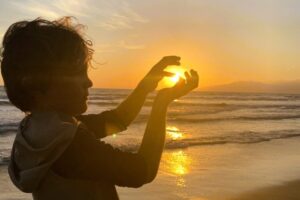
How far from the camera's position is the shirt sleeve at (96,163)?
1.56 m

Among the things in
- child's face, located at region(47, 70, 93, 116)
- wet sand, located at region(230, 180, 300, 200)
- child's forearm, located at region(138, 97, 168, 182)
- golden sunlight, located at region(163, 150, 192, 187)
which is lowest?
golden sunlight, located at region(163, 150, 192, 187)

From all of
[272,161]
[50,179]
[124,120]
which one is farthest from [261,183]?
[50,179]

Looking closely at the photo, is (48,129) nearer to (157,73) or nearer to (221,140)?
(157,73)

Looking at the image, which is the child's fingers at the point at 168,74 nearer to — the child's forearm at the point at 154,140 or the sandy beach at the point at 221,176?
the child's forearm at the point at 154,140

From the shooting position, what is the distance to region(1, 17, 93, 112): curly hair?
1635 mm

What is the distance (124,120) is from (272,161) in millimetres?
11162

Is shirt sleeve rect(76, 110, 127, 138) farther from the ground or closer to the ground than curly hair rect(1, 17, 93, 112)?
closer to the ground

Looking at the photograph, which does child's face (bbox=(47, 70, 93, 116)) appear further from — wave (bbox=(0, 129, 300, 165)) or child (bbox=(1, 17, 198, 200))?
wave (bbox=(0, 129, 300, 165))

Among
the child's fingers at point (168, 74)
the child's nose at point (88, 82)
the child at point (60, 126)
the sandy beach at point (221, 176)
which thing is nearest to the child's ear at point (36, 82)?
the child at point (60, 126)

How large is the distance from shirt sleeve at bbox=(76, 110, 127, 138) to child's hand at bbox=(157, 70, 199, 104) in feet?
1.65

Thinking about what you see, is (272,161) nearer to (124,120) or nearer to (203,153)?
(203,153)

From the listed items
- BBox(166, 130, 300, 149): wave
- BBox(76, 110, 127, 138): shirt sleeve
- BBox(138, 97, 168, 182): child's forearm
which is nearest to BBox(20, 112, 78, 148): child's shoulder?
BBox(138, 97, 168, 182): child's forearm

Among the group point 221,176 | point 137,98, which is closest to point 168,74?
point 137,98

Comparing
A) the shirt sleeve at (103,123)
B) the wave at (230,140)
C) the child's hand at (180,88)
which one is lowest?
the wave at (230,140)
